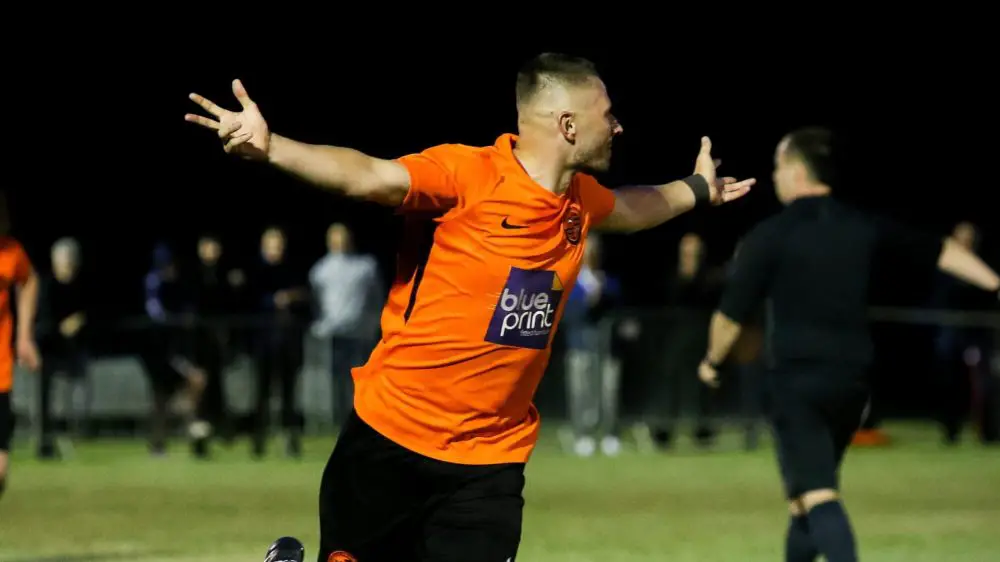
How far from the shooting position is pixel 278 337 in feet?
58.0

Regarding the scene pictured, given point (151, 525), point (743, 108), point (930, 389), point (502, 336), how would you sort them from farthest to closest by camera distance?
1. point (743, 108)
2. point (930, 389)
3. point (151, 525)
4. point (502, 336)

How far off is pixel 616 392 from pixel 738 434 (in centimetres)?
212

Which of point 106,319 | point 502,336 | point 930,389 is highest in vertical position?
point 502,336

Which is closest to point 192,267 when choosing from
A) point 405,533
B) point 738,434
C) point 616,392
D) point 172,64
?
point 616,392

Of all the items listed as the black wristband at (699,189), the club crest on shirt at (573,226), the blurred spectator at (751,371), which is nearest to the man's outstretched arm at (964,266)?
the black wristband at (699,189)

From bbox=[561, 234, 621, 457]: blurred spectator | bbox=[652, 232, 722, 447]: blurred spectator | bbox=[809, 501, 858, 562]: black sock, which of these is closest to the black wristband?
bbox=[809, 501, 858, 562]: black sock

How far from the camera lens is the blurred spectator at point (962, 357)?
19.9 m

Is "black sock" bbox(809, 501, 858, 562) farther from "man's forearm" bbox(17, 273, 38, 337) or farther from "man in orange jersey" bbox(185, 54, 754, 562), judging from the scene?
"man's forearm" bbox(17, 273, 38, 337)

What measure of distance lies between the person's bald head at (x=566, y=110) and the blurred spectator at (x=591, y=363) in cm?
1250

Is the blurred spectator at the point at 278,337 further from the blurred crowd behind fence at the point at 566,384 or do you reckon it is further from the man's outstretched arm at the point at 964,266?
the man's outstretched arm at the point at 964,266

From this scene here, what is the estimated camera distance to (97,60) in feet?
87.0

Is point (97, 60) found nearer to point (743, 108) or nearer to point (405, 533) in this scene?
point (743, 108)

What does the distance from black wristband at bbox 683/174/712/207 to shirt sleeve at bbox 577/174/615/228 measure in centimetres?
46

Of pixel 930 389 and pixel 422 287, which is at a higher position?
pixel 422 287
